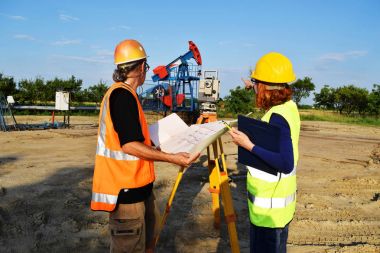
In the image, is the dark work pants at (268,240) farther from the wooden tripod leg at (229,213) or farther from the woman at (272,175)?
the wooden tripod leg at (229,213)

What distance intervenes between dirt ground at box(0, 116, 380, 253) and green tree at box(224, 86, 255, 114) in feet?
72.4

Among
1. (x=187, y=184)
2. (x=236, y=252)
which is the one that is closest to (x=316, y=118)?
(x=187, y=184)

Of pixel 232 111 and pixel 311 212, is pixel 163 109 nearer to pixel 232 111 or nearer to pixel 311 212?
pixel 311 212

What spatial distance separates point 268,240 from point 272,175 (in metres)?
0.41

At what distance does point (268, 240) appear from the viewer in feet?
6.81

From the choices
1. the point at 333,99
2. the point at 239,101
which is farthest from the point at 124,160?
the point at 333,99

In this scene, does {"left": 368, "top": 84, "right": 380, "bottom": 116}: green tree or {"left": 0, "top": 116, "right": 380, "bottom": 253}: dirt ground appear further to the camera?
{"left": 368, "top": 84, "right": 380, "bottom": 116}: green tree

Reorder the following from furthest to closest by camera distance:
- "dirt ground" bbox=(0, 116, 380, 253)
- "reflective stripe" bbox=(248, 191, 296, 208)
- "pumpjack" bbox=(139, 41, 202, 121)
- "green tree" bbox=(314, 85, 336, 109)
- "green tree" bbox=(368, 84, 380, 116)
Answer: "green tree" bbox=(314, 85, 336, 109), "green tree" bbox=(368, 84, 380, 116), "pumpjack" bbox=(139, 41, 202, 121), "dirt ground" bbox=(0, 116, 380, 253), "reflective stripe" bbox=(248, 191, 296, 208)

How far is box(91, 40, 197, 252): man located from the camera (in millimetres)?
2053

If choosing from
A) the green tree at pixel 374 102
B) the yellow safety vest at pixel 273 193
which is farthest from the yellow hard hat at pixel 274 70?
the green tree at pixel 374 102

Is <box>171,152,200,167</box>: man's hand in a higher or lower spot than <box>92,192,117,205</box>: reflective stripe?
higher

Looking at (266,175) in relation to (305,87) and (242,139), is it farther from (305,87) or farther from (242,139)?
(305,87)

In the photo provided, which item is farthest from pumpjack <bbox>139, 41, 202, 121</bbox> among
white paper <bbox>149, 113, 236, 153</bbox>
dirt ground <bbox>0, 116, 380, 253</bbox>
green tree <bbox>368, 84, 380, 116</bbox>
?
green tree <bbox>368, 84, 380, 116</bbox>

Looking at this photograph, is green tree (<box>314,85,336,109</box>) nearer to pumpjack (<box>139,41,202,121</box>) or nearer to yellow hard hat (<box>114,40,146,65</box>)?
pumpjack (<box>139,41,202,121</box>)
